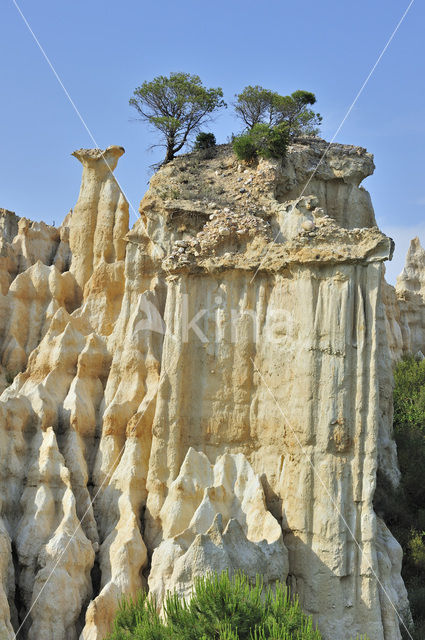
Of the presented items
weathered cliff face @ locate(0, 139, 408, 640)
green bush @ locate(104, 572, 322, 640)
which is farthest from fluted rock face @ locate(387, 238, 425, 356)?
green bush @ locate(104, 572, 322, 640)

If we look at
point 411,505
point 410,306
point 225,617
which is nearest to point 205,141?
point 411,505

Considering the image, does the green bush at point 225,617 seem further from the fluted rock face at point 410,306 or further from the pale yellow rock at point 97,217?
the fluted rock face at point 410,306

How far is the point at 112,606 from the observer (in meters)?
18.4

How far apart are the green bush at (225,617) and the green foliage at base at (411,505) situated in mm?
5577

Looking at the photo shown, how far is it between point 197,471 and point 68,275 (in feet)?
32.7

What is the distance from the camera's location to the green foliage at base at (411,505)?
890 inches

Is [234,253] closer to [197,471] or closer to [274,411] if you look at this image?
[274,411]

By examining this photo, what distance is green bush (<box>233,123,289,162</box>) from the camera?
2508cm

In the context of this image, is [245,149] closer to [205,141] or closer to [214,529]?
[205,141]

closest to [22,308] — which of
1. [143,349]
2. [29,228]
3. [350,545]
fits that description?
[29,228]

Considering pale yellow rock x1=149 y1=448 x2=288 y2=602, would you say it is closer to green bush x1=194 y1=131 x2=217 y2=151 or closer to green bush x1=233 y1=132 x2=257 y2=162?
green bush x1=233 y1=132 x2=257 y2=162

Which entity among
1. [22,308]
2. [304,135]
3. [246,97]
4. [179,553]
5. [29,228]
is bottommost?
[179,553]

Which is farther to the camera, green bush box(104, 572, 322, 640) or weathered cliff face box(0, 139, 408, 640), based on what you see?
weathered cliff face box(0, 139, 408, 640)

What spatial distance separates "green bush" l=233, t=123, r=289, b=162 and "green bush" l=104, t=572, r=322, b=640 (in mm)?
12881
